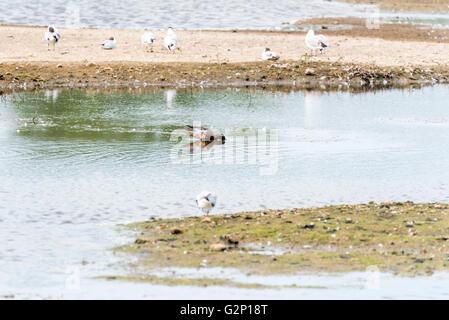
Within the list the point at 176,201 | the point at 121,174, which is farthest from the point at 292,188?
the point at 121,174

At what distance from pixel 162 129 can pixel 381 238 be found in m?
12.3

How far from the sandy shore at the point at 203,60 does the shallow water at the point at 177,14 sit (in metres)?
6.66

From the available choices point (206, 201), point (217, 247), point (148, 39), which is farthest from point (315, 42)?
point (217, 247)

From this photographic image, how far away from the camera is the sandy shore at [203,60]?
115 ft

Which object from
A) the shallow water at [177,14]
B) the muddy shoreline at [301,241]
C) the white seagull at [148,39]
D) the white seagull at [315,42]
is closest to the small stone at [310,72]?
the white seagull at [315,42]

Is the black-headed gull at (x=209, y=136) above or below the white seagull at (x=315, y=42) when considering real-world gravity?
below

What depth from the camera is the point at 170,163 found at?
67.5 ft

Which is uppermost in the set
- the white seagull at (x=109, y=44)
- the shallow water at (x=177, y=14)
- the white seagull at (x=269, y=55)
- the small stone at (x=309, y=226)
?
the shallow water at (x=177, y=14)

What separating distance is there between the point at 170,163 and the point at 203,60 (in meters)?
17.5

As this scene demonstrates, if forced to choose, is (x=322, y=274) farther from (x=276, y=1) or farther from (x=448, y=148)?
(x=276, y=1)

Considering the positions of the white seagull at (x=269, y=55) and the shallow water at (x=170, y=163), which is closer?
the shallow water at (x=170, y=163)

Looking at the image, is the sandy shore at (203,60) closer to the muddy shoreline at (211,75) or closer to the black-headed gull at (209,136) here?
the muddy shoreline at (211,75)

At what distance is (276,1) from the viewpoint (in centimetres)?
6431

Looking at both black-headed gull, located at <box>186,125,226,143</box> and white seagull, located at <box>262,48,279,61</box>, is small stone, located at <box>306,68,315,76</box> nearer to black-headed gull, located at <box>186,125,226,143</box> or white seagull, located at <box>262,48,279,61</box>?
white seagull, located at <box>262,48,279,61</box>
